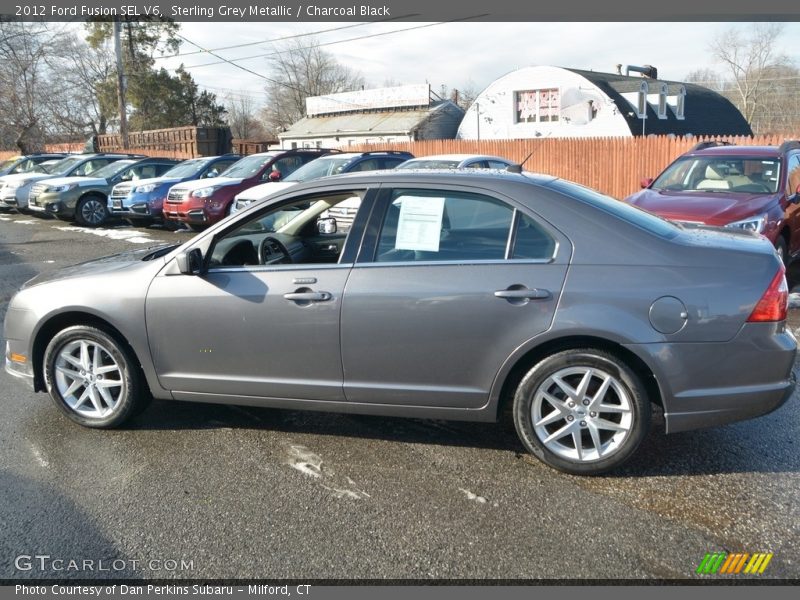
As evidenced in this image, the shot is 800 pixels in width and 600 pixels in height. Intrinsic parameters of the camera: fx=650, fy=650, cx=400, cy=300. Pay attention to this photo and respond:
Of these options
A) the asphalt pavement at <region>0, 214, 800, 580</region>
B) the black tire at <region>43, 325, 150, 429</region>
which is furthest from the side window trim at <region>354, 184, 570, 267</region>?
the black tire at <region>43, 325, 150, 429</region>

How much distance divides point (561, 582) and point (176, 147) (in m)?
34.8

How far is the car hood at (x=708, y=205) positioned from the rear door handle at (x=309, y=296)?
15.5ft

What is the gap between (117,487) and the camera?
3.58 metres

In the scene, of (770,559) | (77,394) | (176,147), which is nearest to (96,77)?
(176,147)

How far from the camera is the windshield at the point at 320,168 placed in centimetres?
1286

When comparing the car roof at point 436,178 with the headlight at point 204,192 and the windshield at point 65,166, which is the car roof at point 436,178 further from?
the windshield at point 65,166

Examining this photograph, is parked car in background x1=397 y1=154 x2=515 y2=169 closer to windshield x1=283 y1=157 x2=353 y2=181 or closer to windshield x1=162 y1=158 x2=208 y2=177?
windshield x1=283 y1=157 x2=353 y2=181

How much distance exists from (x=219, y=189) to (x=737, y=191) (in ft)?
30.5

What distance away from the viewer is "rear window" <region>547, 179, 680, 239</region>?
369 cm

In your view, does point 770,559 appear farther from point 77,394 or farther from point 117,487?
point 77,394

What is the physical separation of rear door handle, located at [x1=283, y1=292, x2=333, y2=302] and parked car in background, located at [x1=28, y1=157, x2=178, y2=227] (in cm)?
1441

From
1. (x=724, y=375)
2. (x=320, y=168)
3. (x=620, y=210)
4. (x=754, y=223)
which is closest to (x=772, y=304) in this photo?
(x=724, y=375)

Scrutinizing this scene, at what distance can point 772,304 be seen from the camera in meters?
3.38

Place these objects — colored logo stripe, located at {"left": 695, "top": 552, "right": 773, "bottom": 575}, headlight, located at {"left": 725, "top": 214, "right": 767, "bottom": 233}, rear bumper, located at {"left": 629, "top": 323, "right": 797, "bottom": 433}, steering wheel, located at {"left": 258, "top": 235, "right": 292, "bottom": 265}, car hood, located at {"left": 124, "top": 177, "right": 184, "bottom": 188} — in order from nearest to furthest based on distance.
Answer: colored logo stripe, located at {"left": 695, "top": 552, "right": 773, "bottom": 575}, rear bumper, located at {"left": 629, "top": 323, "right": 797, "bottom": 433}, steering wheel, located at {"left": 258, "top": 235, "right": 292, "bottom": 265}, headlight, located at {"left": 725, "top": 214, "right": 767, "bottom": 233}, car hood, located at {"left": 124, "top": 177, "right": 184, "bottom": 188}
